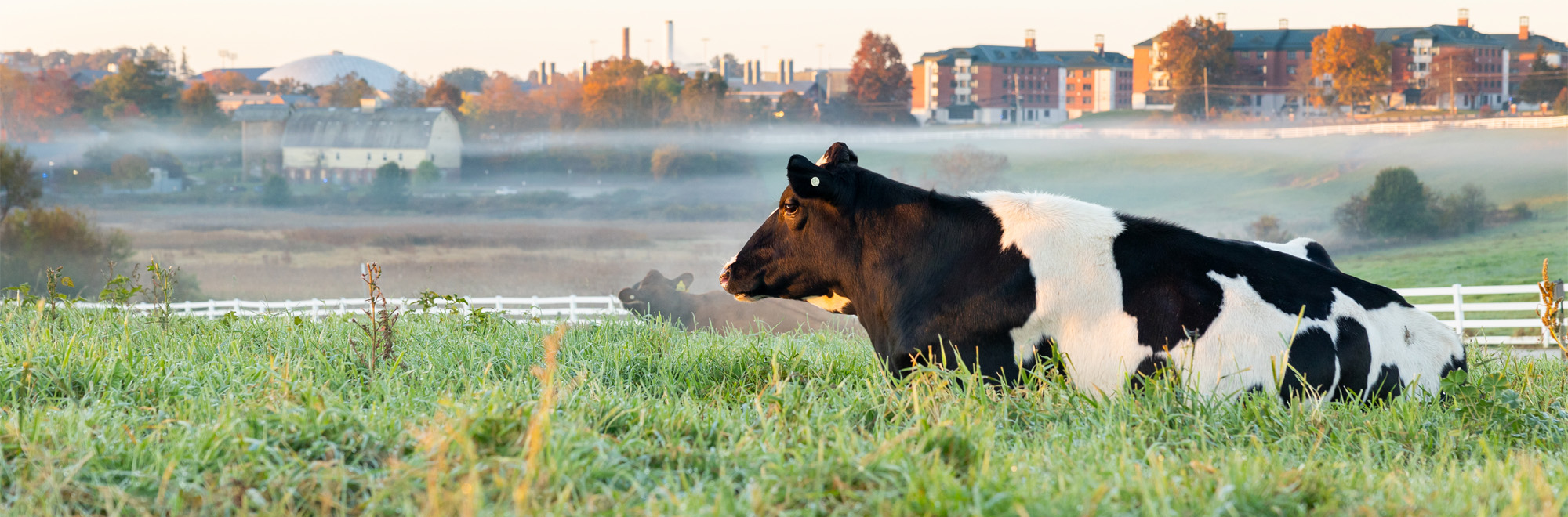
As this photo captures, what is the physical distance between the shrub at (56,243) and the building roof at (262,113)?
27270mm

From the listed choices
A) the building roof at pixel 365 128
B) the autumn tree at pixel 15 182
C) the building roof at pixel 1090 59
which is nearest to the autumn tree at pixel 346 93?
the building roof at pixel 365 128

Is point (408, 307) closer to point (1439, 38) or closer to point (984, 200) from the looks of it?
point (984, 200)

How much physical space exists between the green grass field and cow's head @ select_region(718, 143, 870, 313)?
60cm

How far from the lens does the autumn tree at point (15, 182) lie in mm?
53250

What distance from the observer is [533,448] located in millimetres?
2740

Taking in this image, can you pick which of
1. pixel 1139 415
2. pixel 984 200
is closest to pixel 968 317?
pixel 984 200

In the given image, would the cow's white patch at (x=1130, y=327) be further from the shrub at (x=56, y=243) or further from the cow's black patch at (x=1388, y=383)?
the shrub at (x=56, y=243)

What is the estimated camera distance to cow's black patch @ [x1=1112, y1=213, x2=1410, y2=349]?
4441 millimetres

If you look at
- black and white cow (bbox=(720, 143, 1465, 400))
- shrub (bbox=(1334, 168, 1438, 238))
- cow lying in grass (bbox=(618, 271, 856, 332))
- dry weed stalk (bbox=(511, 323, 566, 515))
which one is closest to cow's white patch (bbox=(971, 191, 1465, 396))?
black and white cow (bbox=(720, 143, 1465, 400))

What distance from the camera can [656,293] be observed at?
47.5ft

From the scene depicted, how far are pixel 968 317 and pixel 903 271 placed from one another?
46 centimetres

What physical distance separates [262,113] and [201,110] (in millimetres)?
5162

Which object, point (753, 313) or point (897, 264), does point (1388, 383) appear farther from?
point (753, 313)

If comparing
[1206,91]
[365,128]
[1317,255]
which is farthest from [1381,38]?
[1317,255]
